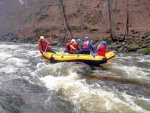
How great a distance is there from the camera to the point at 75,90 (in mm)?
7848

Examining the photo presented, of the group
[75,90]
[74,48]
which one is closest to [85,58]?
[74,48]

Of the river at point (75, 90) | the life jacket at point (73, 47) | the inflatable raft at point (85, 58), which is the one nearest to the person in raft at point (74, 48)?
the life jacket at point (73, 47)

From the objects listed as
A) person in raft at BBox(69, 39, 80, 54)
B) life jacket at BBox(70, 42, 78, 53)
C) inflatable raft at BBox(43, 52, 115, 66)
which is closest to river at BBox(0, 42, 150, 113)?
inflatable raft at BBox(43, 52, 115, 66)

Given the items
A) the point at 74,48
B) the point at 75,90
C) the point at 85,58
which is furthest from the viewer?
the point at 74,48

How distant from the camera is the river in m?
6.47

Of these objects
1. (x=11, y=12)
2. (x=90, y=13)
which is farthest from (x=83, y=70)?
(x=11, y=12)

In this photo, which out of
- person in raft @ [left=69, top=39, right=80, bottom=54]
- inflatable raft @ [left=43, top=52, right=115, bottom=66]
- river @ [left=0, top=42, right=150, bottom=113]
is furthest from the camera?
person in raft @ [left=69, top=39, right=80, bottom=54]

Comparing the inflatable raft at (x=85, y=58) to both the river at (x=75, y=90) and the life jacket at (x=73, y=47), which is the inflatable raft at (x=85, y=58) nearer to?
the river at (x=75, y=90)

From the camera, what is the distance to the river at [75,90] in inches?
255

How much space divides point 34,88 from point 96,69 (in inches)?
145

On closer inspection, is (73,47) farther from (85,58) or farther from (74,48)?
(85,58)

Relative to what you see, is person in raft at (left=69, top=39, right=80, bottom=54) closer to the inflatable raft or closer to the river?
the inflatable raft

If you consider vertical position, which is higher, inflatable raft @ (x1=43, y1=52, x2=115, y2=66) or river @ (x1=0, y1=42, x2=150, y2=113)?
inflatable raft @ (x1=43, y1=52, x2=115, y2=66)

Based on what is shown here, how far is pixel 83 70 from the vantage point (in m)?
10.0
